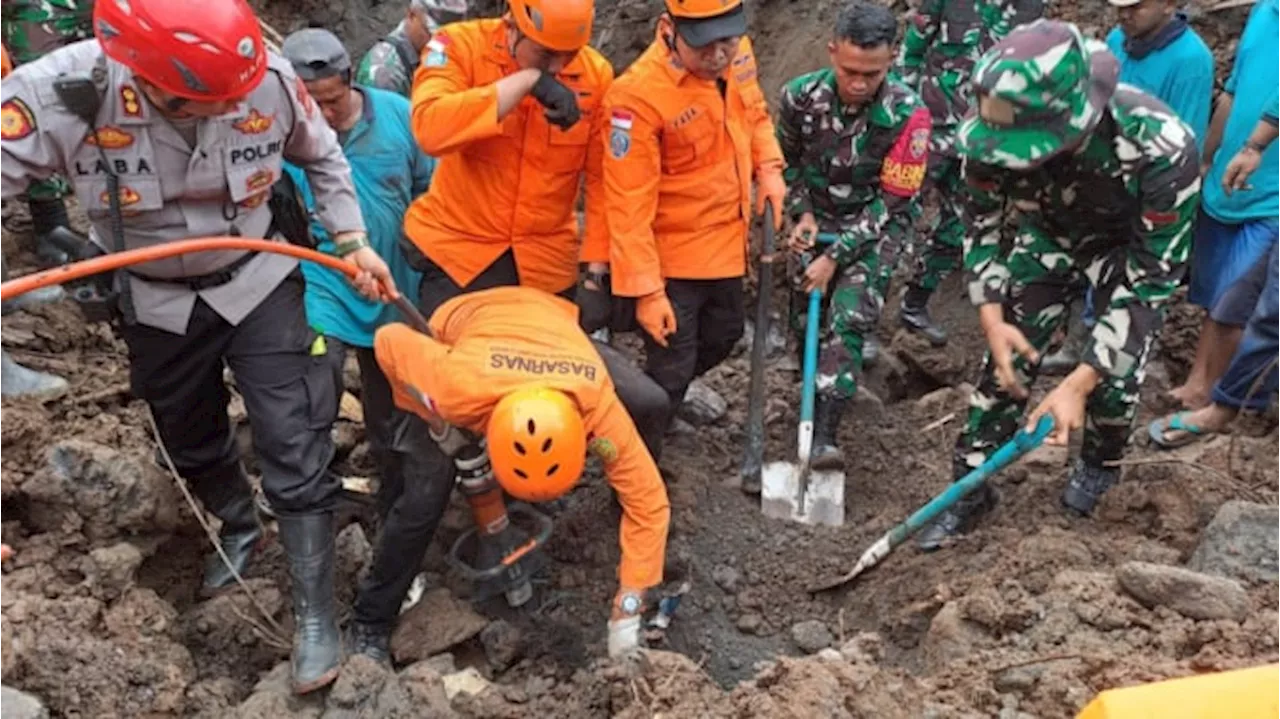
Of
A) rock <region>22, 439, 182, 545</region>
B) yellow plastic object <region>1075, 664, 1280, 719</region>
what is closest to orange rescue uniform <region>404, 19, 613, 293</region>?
rock <region>22, 439, 182, 545</region>

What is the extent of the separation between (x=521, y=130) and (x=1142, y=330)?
213cm

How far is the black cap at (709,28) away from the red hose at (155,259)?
4.53ft

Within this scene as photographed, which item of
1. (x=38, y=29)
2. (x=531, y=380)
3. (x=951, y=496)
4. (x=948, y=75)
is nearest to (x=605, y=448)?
(x=531, y=380)

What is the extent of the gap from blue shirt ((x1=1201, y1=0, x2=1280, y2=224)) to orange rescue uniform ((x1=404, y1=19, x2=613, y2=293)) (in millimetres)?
2721

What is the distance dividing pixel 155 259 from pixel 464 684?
5.07ft

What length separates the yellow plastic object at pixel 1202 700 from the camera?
→ 174 centimetres

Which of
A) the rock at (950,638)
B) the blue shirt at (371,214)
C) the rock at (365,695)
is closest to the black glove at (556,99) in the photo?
the blue shirt at (371,214)

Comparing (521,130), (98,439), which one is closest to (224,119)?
(521,130)

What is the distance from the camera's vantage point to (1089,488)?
13.4 feet

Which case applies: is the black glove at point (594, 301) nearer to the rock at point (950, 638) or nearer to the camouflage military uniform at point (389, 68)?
the camouflage military uniform at point (389, 68)

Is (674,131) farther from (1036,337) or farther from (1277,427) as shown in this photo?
(1277,427)

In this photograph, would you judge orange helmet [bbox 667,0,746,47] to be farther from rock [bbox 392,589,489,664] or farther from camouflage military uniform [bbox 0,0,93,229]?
camouflage military uniform [bbox 0,0,93,229]

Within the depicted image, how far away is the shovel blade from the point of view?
4.70 metres

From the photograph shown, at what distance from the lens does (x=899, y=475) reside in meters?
5.02
